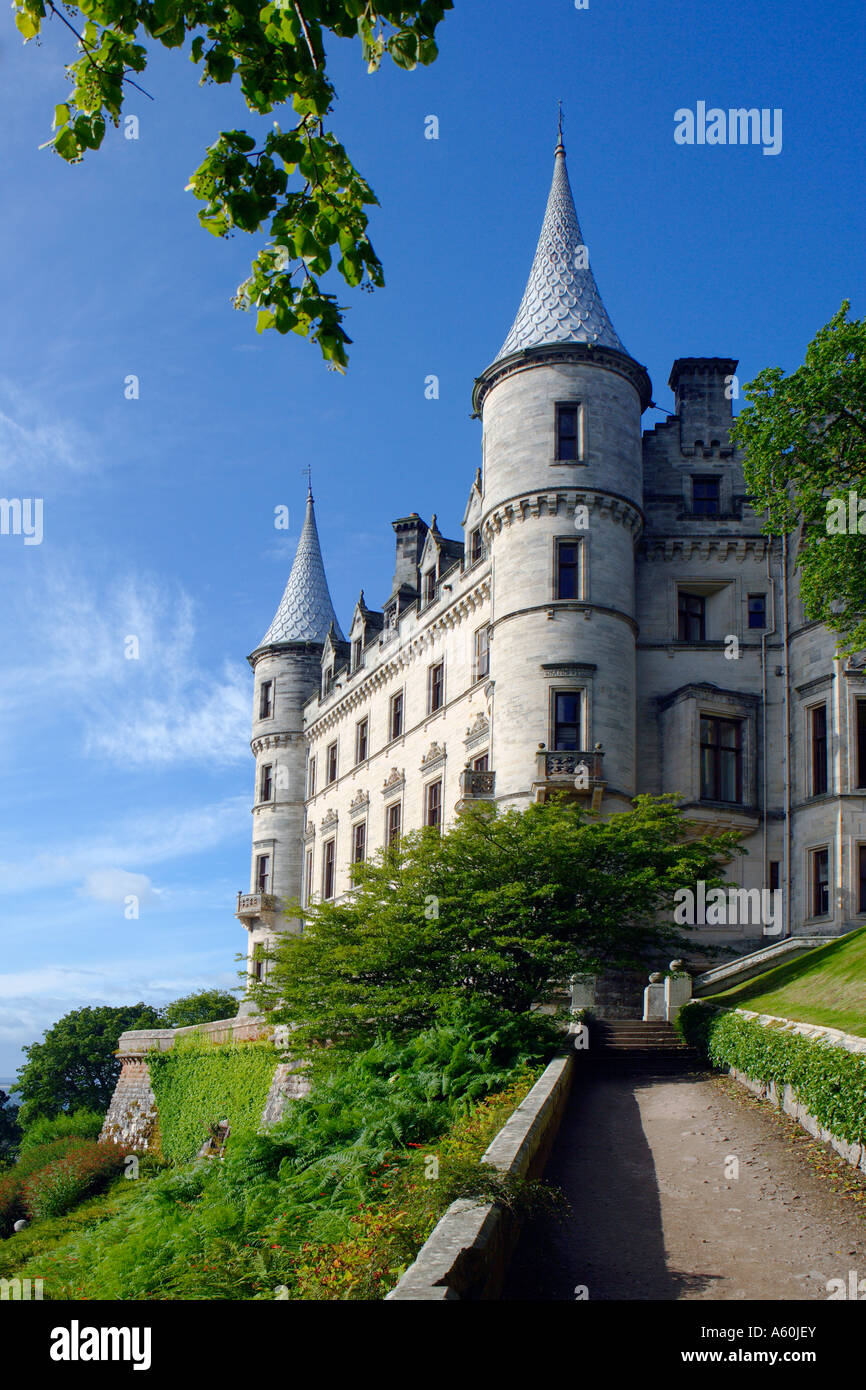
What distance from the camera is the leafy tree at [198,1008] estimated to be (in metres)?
65.2

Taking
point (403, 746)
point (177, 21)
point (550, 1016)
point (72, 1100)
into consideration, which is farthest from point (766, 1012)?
point (72, 1100)

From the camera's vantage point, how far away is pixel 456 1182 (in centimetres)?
924

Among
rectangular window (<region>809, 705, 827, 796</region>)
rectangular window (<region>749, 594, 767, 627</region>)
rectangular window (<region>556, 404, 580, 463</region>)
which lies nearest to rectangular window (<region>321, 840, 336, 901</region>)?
rectangular window (<region>749, 594, 767, 627</region>)

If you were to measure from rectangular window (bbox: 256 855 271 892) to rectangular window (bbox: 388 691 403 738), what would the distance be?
12224mm

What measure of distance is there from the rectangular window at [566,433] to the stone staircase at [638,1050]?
15.7 meters

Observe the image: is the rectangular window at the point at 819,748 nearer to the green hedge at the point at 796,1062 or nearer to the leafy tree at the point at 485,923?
the leafy tree at the point at 485,923

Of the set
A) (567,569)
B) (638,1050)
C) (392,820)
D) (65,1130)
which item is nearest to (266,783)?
(392,820)

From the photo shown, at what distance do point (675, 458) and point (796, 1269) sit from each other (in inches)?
1146

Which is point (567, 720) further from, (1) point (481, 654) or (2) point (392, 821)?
(2) point (392, 821)

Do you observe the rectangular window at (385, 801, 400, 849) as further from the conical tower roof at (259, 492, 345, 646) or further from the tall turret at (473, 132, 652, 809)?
the conical tower roof at (259, 492, 345, 646)

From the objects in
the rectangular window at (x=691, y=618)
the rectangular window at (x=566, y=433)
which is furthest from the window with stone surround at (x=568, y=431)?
the rectangular window at (x=691, y=618)

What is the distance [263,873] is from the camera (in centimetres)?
5256

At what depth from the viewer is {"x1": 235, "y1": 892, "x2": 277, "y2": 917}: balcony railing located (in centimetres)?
5031
